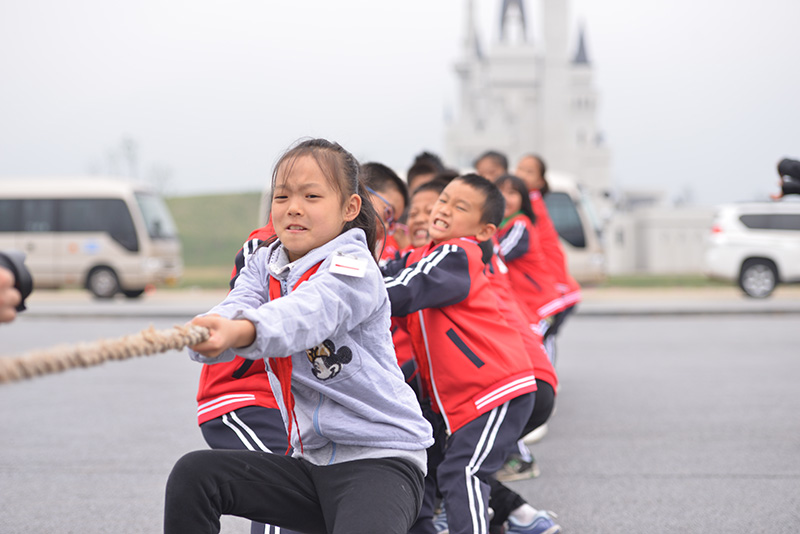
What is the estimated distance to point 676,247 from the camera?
52.9m

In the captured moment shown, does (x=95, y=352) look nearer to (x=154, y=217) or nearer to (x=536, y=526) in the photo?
(x=536, y=526)

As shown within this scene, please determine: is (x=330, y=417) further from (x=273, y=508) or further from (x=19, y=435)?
(x=19, y=435)

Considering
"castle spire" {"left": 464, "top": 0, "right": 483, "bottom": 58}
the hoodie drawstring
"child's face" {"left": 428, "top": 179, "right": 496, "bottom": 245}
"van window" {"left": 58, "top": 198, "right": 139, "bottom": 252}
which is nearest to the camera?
the hoodie drawstring

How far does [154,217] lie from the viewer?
72.0ft

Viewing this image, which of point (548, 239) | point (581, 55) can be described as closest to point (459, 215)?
point (548, 239)

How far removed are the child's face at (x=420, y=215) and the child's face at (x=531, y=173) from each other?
2.02m

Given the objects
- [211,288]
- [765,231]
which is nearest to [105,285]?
[211,288]

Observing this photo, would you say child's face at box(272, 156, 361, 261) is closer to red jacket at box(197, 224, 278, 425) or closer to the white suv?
red jacket at box(197, 224, 278, 425)

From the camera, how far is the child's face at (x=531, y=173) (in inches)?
240

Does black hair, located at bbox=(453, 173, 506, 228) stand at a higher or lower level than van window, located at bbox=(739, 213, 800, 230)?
higher

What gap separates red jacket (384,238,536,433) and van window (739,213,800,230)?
725 inches

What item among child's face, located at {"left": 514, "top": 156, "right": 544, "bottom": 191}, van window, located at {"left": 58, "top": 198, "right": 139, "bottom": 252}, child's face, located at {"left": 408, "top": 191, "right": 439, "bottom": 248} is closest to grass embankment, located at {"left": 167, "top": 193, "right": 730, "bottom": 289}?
van window, located at {"left": 58, "top": 198, "right": 139, "bottom": 252}

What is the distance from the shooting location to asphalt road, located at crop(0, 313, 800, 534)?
4273mm

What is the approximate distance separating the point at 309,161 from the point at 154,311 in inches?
601
